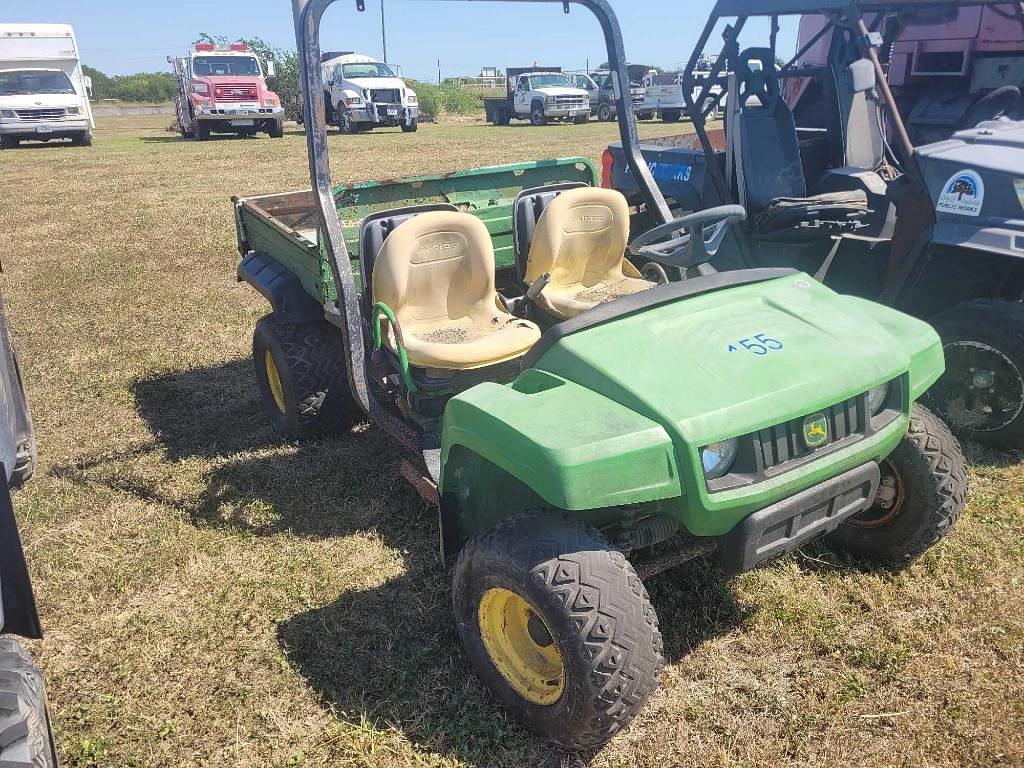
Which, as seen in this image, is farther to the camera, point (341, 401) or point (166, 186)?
point (166, 186)

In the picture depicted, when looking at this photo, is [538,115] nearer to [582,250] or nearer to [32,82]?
[32,82]

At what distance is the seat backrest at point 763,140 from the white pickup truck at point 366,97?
54.6 feet

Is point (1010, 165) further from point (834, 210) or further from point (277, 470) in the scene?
point (277, 470)

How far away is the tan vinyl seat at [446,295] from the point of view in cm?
334

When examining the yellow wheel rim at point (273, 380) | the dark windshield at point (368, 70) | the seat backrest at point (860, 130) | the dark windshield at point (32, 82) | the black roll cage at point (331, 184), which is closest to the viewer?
the black roll cage at point (331, 184)

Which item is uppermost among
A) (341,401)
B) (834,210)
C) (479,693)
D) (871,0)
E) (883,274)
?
(871,0)

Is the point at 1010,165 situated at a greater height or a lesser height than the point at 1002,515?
greater

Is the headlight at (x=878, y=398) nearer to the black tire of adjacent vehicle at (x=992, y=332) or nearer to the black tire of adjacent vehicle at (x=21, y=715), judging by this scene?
Answer: the black tire of adjacent vehicle at (x=992, y=332)

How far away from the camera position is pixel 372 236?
3562mm

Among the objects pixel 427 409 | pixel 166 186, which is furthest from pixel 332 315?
pixel 166 186

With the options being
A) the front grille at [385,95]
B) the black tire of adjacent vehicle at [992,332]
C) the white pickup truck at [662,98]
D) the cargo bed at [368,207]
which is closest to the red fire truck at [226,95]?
the front grille at [385,95]

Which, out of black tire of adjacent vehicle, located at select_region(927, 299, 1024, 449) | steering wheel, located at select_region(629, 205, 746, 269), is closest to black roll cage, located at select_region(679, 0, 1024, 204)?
black tire of adjacent vehicle, located at select_region(927, 299, 1024, 449)

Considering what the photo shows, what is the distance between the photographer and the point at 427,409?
138 inches

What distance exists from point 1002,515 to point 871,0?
2921 millimetres
